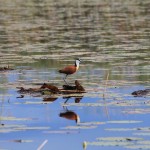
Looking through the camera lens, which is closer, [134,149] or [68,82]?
[134,149]

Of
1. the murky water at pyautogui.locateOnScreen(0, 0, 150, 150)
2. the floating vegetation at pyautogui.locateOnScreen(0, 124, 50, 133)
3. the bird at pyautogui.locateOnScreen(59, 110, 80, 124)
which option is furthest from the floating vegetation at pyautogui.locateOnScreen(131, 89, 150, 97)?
the floating vegetation at pyautogui.locateOnScreen(0, 124, 50, 133)

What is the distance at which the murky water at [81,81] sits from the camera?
38.3 ft

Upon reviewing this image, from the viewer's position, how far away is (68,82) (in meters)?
18.2

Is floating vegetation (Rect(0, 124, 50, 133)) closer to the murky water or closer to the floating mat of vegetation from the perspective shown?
the murky water

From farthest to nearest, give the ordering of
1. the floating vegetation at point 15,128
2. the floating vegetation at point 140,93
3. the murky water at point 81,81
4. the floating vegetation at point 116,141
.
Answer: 1. the floating vegetation at point 140,93
2. the floating vegetation at point 15,128
3. the murky water at point 81,81
4. the floating vegetation at point 116,141

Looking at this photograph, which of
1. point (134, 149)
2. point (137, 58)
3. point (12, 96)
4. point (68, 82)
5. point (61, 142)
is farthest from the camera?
point (137, 58)

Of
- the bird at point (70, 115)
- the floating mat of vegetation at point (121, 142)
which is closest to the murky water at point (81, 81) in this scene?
the floating mat of vegetation at point (121, 142)

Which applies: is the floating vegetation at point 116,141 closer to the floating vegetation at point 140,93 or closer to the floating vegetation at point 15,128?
the floating vegetation at point 15,128

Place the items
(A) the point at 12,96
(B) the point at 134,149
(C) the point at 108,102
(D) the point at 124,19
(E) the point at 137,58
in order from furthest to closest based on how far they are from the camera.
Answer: (D) the point at 124,19 < (E) the point at 137,58 < (A) the point at 12,96 < (C) the point at 108,102 < (B) the point at 134,149

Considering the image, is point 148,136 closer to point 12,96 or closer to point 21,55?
point 12,96

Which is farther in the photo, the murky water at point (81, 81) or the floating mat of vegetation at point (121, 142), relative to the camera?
the murky water at point (81, 81)

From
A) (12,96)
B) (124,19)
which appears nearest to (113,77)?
(12,96)

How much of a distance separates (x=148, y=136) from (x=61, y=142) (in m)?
1.52

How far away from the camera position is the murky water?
38.3ft
